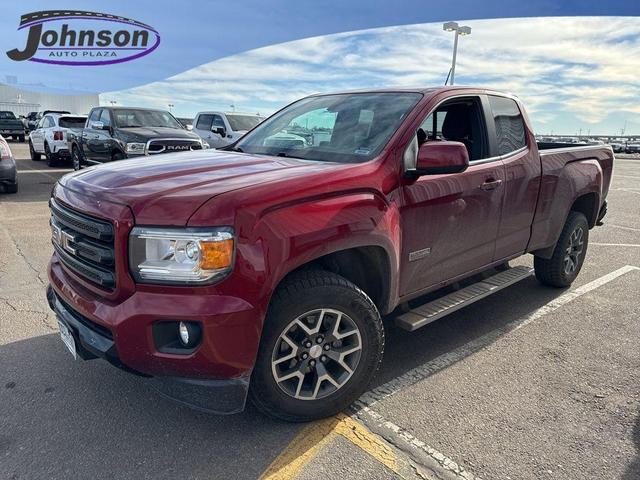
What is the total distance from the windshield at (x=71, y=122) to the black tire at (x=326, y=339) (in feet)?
50.5

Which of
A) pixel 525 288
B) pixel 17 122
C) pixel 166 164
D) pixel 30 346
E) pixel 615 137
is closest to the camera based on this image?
pixel 166 164

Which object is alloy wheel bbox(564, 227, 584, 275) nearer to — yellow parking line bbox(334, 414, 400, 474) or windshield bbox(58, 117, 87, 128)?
yellow parking line bbox(334, 414, 400, 474)

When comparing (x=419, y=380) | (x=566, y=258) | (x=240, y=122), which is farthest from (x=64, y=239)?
(x=240, y=122)

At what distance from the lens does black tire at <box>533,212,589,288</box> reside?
483cm

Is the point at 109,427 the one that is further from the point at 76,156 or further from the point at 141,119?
the point at 76,156

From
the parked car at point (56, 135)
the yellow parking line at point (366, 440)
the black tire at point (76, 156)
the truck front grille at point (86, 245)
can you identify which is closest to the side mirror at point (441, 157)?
the yellow parking line at point (366, 440)

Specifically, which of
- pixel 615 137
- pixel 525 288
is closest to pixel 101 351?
pixel 525 288

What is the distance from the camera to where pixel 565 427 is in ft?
9.10

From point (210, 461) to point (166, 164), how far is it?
5.76 ft

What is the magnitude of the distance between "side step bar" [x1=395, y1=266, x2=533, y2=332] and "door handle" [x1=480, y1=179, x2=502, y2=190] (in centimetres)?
83

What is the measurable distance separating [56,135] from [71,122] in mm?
938

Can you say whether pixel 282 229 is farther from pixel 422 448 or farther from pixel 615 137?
pixel 615 137

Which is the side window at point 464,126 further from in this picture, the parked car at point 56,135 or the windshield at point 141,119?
the parked car at point 56,135

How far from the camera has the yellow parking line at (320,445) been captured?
7.87 ft
